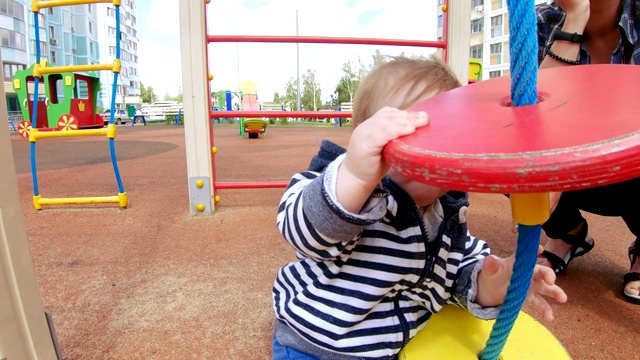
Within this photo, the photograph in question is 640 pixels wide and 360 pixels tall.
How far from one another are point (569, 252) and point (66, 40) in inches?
1210

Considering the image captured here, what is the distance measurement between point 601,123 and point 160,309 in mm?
1186

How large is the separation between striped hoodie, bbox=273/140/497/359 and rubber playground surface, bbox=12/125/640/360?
1.10 ft

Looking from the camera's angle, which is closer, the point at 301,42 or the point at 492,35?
the point at 301,42

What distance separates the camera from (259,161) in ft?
15.3

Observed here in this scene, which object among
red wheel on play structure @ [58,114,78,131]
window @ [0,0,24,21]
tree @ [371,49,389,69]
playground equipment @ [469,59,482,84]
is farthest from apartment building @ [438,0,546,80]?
tree @ [371,49,389,69]

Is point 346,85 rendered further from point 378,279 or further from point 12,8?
point 378,279

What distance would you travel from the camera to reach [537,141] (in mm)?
381

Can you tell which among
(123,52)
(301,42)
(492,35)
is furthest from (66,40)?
(301,42)

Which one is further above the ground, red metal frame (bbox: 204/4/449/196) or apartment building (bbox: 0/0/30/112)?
apartment building (bbox: 0/0/30/112)

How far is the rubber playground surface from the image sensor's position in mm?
1099

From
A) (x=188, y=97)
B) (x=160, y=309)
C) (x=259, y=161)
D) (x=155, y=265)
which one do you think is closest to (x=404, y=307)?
(x=160, y=309)

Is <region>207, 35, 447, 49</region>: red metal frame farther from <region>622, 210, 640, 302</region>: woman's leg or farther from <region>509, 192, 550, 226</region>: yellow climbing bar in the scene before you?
<region>509, 192, 550, 226</region>: yellow climbing bar

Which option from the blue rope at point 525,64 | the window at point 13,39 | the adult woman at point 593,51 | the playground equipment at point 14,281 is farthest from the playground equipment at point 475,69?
the window at point 13,39

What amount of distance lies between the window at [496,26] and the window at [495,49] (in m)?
0.45
